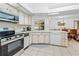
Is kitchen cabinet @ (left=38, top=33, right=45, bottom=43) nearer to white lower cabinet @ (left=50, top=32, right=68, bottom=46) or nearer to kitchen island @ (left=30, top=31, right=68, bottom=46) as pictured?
kitchen island @ (left=30, top=31, right=68, bottom=46)

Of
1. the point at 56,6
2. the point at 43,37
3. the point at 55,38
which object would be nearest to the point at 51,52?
the point at 55,38

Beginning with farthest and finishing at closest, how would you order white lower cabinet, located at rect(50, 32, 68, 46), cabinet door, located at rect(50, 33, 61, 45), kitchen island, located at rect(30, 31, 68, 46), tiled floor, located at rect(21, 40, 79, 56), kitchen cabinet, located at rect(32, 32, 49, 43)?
1. kitchen cabinet, located at rect(32, 32, 49, 43)
2. kitchen island, located at rect(30, 31, 68, 46)
3. cabinet door, located at rect(50, 33, 61, 45)
4. white lower cabinet, located at rect(50, 32, 68, 46)
5. tiled floor, located at rect(21, 40, 79, 56)

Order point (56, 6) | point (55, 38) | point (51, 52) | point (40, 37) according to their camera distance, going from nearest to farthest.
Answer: point (51, 52) → point (56, 6) → point (55, 38) → point (40, 37)

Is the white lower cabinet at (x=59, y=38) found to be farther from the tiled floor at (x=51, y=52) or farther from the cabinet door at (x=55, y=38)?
Result: the tiled floor at (x=51, y=52)

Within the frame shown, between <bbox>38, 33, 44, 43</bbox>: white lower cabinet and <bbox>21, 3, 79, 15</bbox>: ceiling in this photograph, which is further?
<bbox>38, 33, 44, 43</bbox>: white lower cabinet

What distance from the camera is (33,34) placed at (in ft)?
20.7

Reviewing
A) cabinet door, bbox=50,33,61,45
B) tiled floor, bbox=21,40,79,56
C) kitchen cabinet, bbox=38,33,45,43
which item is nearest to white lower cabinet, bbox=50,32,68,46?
cabinet door, bbox=50,33,61,45

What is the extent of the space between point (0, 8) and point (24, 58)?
7.14ft

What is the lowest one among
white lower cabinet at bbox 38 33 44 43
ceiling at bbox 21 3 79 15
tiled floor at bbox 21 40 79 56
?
tiled floor at bbox 21 40 79 56

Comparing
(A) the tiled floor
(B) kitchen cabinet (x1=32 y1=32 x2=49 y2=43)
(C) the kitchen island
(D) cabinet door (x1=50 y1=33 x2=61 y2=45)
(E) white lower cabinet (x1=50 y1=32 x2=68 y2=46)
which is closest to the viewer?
(A) the tiled floor

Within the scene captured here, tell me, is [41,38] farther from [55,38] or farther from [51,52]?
[51,52]

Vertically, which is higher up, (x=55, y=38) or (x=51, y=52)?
(x=55, y=38)

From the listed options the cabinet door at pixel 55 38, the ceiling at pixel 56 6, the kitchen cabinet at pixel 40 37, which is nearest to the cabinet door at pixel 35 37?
the kitchen cabinet at pixel 40 37

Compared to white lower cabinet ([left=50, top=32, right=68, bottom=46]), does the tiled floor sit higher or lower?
lower
